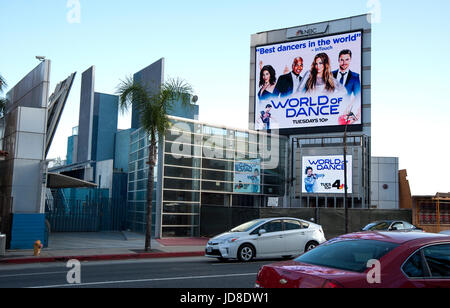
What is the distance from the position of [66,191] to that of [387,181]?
29857 mm

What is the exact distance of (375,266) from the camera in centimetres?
517

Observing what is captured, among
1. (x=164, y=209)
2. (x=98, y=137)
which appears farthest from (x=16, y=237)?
(x=98, y=137)

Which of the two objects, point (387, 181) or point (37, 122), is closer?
point (37, 122)

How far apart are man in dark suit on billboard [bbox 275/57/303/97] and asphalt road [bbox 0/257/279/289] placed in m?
29.6

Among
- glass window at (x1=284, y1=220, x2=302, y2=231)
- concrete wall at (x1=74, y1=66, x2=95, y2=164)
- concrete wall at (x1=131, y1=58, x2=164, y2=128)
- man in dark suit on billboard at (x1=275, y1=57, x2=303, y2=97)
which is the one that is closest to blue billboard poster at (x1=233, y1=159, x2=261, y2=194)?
concrete wall at (x1=131, y1=58, x2=164, y2=128)

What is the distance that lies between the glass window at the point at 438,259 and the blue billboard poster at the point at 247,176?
2663cm

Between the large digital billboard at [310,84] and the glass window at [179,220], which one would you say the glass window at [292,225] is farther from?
the large digital billboard at [310,84]

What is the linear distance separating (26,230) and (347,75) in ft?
99.6

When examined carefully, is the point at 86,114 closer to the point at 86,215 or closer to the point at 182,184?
the point at 86,215

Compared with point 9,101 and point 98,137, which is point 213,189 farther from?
point 98,137

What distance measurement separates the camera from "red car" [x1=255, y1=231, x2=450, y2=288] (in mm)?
4980

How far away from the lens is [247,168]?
32906mm

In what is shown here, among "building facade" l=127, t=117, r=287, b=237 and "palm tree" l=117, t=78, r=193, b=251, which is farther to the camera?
"building facade" l=127, t=117, r=287, b=237

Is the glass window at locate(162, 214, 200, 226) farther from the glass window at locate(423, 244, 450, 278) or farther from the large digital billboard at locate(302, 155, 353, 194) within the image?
the glass window at locate(423, 244, 450, 278)
